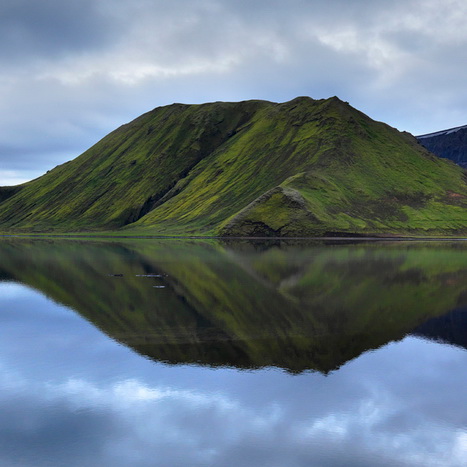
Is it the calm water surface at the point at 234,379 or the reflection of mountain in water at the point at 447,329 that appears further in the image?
the reflection of mountain in water at the point at 447,329

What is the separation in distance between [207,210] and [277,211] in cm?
4992

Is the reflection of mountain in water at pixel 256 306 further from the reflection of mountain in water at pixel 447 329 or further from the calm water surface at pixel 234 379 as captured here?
the reflection of mountain in water at pixel 447 329

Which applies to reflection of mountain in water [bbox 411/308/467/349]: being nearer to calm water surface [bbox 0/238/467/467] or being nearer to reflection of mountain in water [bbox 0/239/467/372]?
calm water surface [bbox 0/238/467/467]

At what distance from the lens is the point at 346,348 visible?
21281 mm

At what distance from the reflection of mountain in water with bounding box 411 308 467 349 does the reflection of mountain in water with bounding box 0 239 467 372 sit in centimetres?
63

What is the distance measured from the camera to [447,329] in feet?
82.8

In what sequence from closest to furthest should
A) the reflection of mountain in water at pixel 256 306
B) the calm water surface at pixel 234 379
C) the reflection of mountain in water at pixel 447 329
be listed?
the calm water surface at pixel 234 379, the reflection of mountain in water at pixel 256 306, the reflection of mountain in water at pixel 447 329

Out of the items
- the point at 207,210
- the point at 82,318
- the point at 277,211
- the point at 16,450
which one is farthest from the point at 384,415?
the point at 207,210

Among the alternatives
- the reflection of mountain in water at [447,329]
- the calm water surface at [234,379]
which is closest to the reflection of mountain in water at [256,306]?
the calm water surface at [234,379]

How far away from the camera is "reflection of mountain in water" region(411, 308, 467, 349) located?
23.2 m

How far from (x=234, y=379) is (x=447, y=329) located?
13.0m

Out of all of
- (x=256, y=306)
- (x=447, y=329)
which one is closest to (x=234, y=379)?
(x=447, y=329)

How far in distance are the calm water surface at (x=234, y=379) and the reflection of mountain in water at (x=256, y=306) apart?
144 mm

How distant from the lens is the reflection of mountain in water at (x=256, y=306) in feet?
69.1
